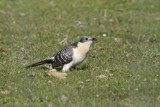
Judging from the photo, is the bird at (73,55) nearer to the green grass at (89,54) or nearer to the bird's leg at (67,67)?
the bird's leg at (67,67)

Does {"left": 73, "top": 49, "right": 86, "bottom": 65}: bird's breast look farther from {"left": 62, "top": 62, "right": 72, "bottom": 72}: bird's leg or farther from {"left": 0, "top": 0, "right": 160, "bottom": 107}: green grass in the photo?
{"left": 0, "top": 0, "right": 160, "bottom": 107}: green grass

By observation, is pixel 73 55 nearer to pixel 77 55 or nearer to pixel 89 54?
pixel 77 55

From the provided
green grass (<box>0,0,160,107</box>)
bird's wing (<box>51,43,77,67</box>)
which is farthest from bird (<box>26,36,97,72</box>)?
green grass (<box>0,0,160,107</box>)

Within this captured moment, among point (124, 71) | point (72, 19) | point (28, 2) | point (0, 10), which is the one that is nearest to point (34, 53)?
point (124, 71)

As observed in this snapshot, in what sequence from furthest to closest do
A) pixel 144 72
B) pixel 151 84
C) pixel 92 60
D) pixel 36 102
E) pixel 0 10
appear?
pixel 0 10 → pixel 92 60 → pixel 144 72 → pixel 151 84 → pixel 36 102

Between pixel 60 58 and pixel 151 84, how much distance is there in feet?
7.46

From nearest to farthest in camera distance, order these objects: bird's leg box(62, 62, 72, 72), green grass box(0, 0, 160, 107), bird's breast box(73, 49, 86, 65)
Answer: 1. green grass box(0, 0, 160, 107)
2. bird's breast box(73, 49, 86, 65)
3. bird's leg box(62, 62, 72, 72)

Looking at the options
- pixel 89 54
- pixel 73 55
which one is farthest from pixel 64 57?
pixel 89 54

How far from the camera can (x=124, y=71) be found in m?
13.2

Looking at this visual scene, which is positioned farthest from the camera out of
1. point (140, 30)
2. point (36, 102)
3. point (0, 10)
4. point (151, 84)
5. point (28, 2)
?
point (28, 2)

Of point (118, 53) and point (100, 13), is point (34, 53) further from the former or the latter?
point (100, 13)

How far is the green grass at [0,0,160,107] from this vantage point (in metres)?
11.0

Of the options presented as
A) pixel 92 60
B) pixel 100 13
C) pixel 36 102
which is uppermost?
pixel 36 102

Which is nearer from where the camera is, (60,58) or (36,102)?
(36,102)
